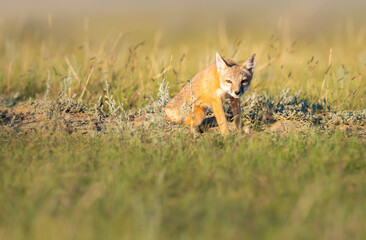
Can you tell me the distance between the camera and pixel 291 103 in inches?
282

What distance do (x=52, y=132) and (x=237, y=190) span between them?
304 cm

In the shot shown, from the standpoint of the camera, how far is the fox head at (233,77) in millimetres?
5789

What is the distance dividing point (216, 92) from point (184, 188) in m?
2.42

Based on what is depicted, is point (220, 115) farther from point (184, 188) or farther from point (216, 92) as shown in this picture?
point (184, 188)

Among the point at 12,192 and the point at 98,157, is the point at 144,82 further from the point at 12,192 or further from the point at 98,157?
the point at 12,192

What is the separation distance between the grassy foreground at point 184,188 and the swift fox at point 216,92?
75 centimetres

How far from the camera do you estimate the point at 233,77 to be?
5.80 meters

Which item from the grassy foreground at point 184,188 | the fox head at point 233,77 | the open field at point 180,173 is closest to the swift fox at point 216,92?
the fox head at point 233,77

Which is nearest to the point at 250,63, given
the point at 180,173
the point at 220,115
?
the point at 220,115

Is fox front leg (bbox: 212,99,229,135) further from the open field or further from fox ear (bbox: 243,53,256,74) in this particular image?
fox ear (bbox: 243,53,256,74)

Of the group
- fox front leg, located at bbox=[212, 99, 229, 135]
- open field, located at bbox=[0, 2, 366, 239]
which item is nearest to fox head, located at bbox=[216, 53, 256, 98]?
fox front leg, located at bbox=[212, 99, 229, 135]

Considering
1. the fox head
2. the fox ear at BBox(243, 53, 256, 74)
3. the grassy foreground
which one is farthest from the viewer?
the fox ear at BBox(243, 53, 256, 74)

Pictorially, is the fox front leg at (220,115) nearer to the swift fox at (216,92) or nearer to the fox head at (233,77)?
the swift fox at (216,92)

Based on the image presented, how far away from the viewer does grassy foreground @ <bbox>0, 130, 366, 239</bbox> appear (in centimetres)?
304
